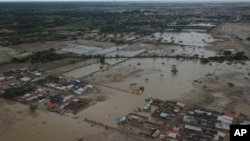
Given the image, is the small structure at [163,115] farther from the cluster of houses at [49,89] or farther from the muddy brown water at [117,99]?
the cluster of houses at [49,89]

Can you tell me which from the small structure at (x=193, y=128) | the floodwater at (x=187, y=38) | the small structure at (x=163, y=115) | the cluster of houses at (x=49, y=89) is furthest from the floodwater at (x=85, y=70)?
the floodwater at (x=187, y=38)

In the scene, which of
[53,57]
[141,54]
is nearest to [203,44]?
[141,54]

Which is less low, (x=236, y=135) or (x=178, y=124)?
(x=236, y=135)

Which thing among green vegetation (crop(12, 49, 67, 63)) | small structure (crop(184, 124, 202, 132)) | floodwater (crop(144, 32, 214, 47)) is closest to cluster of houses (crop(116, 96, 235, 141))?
small structure (crop(184, 124, 202, 132))

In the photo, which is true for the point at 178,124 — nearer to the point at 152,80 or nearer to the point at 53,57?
the point at 152,80

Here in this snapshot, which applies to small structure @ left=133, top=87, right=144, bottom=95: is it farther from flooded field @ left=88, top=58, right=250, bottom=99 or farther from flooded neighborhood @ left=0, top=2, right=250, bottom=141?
flooded field @ left=88, top=58, right=250, bottom=99

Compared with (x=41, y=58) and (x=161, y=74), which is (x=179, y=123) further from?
(x=41, y=58)

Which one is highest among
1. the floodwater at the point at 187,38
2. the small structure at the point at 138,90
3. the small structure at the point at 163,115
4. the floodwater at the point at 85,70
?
the floodwater at the point at 187,38
